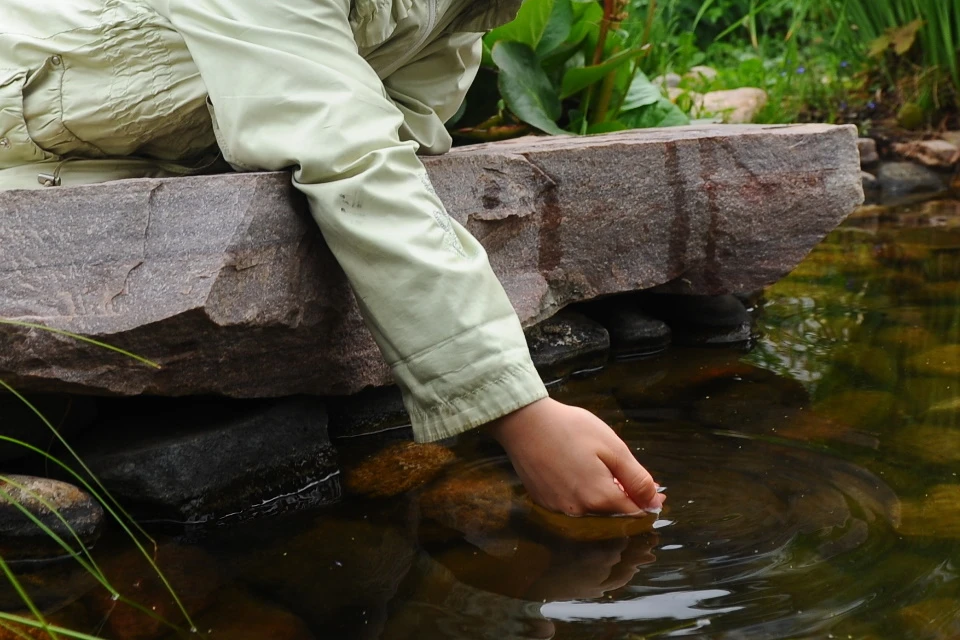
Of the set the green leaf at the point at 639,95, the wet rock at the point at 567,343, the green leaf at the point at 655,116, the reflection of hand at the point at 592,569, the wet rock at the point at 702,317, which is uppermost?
the green leaf at the point at 639,95

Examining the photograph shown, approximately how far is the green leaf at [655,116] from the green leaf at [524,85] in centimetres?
46

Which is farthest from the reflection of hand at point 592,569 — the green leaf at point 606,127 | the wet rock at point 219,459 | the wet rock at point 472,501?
the green leaf at point 606,127

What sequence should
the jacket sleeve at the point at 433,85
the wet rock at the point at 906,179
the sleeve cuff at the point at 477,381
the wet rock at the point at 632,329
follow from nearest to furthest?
the sleeve cuff at the point at 477,381
the jacket sleeve at the point at 433,85
the wet rock at the point at 632,329
the wet rock at the point at 906,179

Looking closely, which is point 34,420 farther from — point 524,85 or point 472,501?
point 524,85

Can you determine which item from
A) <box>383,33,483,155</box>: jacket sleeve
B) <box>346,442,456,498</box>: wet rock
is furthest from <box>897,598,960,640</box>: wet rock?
<box>383,33,483,155</box>: jacket sleeve

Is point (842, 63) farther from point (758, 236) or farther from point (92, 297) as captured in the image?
point (92, 297)

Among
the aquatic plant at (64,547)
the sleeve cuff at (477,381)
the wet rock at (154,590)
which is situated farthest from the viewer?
the sleeve cuff at (477,381)

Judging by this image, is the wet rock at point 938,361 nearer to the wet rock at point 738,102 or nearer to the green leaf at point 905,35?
the wet rock at point 738,102


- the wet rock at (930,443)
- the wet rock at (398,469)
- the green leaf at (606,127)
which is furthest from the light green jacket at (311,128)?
the green leaf at (606,127)

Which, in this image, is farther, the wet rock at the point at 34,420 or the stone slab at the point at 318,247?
the wet rock at the point at 34,420

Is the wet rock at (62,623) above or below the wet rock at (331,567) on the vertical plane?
above

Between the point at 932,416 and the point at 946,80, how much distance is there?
3904mm

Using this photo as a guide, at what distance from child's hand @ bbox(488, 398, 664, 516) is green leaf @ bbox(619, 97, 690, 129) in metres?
2.33

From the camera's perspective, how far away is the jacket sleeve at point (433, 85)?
2092mm
